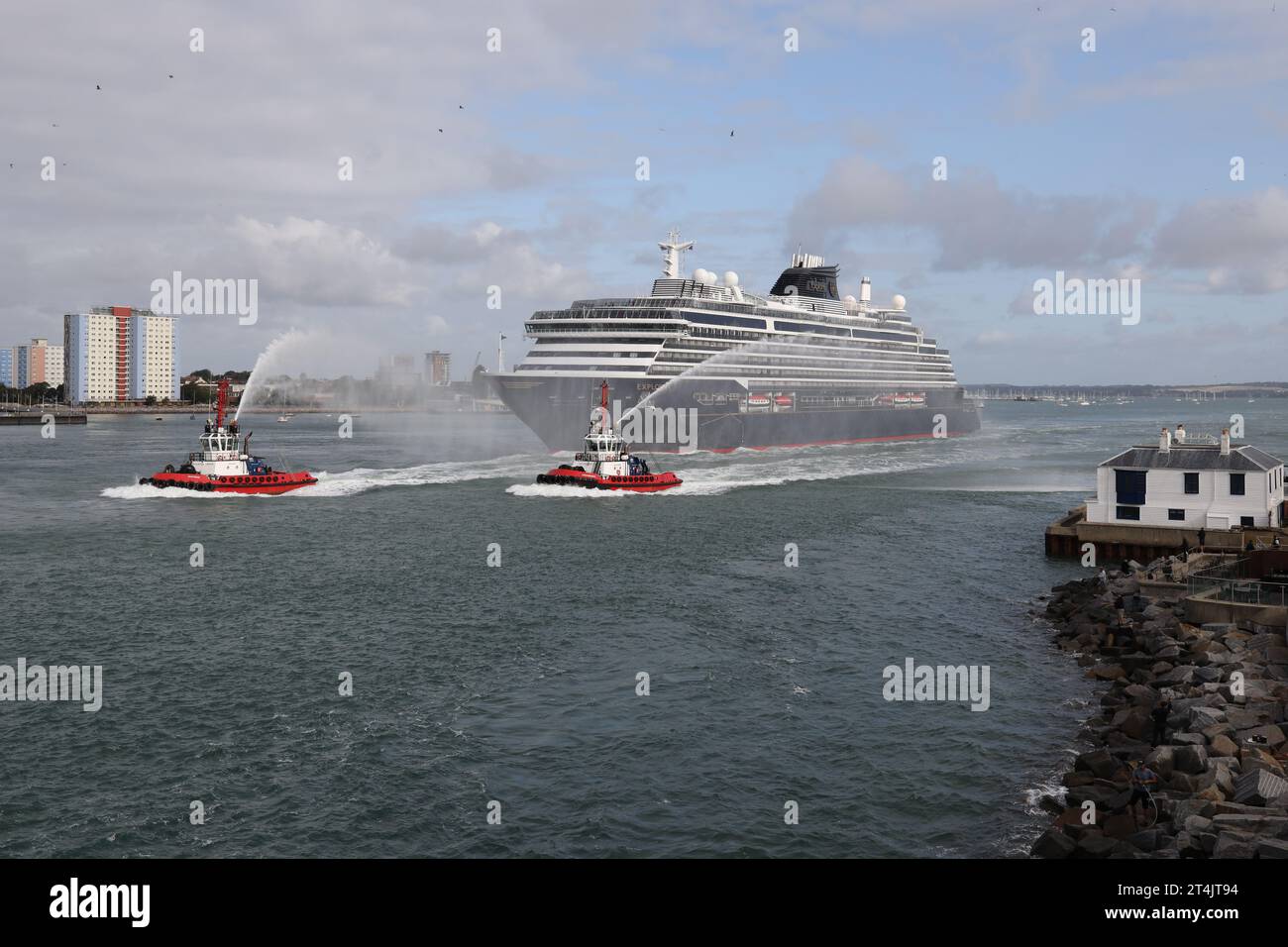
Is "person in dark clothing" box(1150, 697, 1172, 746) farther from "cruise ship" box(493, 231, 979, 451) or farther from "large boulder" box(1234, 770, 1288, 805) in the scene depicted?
"cruise ship" box(493, 231, 979, 451)

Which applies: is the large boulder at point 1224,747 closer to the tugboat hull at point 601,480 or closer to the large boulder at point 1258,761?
the large boulder at point 1258,761

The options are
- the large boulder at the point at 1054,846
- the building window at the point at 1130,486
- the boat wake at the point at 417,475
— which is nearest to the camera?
the large boulder at the point at 1054,846

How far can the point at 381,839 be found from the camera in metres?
17.6

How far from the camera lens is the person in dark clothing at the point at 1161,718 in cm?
2158

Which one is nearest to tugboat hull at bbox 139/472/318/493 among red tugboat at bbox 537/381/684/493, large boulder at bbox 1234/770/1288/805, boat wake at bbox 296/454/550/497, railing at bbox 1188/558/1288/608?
boat wake at bbox 296/454/550/497

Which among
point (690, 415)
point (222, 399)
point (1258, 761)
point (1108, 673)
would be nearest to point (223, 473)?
point (222, 399)

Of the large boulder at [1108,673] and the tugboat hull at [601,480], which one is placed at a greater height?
the tugboat hull at [601,480]

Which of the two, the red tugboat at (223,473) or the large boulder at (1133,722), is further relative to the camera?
the red tugboat at (223,473)

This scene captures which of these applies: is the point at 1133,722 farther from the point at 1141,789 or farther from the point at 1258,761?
the point at 1141,789

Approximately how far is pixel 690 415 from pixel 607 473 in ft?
89.7

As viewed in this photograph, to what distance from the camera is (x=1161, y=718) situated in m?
22.4

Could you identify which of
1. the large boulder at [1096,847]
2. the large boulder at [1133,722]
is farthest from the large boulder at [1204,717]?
the large boulder at [1096,847]

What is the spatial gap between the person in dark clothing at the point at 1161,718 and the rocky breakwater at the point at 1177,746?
0.17ft
